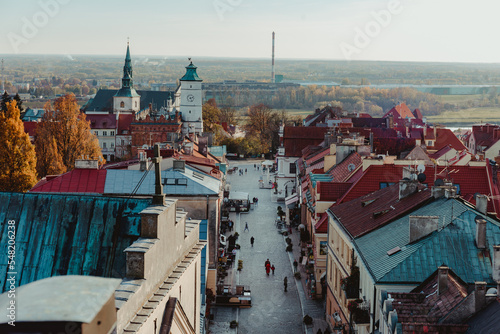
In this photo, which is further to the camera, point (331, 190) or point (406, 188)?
point (331, 190)

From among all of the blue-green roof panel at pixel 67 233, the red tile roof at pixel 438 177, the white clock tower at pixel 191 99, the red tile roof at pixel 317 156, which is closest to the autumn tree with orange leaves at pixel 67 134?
the red tile roof at pixel 317 156

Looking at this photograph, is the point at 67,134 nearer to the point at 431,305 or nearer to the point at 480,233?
the point at 480,233

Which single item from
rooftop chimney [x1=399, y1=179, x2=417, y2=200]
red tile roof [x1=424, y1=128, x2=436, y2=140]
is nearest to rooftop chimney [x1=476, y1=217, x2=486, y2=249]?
rooftop chimney [x1=399, y1=179, x2=417, y2=200]

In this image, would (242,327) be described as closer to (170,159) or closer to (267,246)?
(170,159)

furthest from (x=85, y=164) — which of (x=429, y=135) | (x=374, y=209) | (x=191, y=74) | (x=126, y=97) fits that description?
(x=126, y=97)

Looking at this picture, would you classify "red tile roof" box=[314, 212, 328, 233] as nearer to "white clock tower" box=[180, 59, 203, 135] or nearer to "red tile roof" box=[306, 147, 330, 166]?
"red tile roof" box=[306, 147, 330, 166]

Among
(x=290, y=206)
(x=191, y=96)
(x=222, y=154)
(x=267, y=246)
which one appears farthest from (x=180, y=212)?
(x=191, y=96)

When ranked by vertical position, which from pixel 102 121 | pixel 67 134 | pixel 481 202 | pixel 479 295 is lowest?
pixel 102 121
